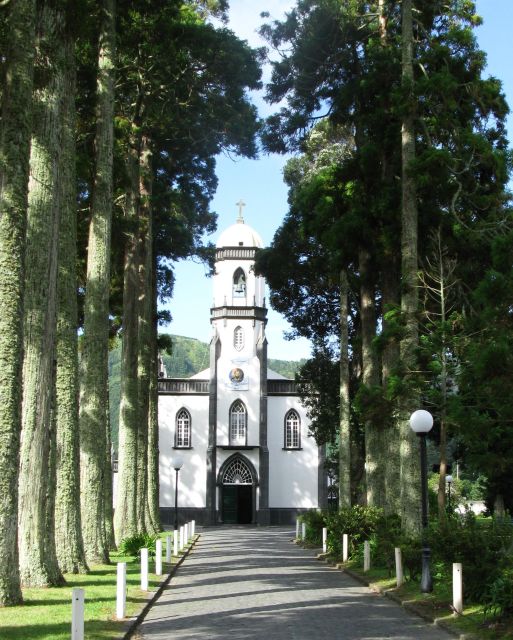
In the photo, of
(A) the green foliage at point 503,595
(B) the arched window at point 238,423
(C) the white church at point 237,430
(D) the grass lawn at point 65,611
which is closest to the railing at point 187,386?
(C) the white church at point 237,430

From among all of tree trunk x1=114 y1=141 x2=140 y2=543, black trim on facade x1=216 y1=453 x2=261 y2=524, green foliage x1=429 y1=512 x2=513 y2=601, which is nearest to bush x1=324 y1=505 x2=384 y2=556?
tree trunk x1=114 y1=141 x2=140 y2=543

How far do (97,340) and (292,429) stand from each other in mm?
44172

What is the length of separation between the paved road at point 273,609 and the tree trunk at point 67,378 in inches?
83.4

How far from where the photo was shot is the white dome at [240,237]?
6397cm

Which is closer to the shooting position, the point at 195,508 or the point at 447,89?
the point at 447,89

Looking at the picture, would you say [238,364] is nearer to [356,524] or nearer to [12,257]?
[356,524]

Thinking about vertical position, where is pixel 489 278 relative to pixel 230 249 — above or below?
below

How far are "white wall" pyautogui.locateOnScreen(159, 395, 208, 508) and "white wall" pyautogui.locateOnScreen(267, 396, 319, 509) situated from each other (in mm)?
4497

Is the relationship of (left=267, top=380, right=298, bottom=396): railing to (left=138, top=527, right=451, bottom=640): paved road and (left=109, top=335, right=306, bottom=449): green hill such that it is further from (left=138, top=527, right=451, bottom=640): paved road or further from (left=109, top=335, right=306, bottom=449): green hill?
(left=109, top=335, right=306, bottom=449): green hill

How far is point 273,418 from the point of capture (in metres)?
63.3

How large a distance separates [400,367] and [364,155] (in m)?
6.82

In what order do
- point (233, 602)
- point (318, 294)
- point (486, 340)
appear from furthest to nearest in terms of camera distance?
point (318, 294) → point (233, 602) → point (486, 340)

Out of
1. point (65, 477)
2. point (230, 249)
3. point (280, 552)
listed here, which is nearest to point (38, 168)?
point (65, 477)

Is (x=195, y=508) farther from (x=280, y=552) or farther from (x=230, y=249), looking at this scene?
(x=280, y=552)
